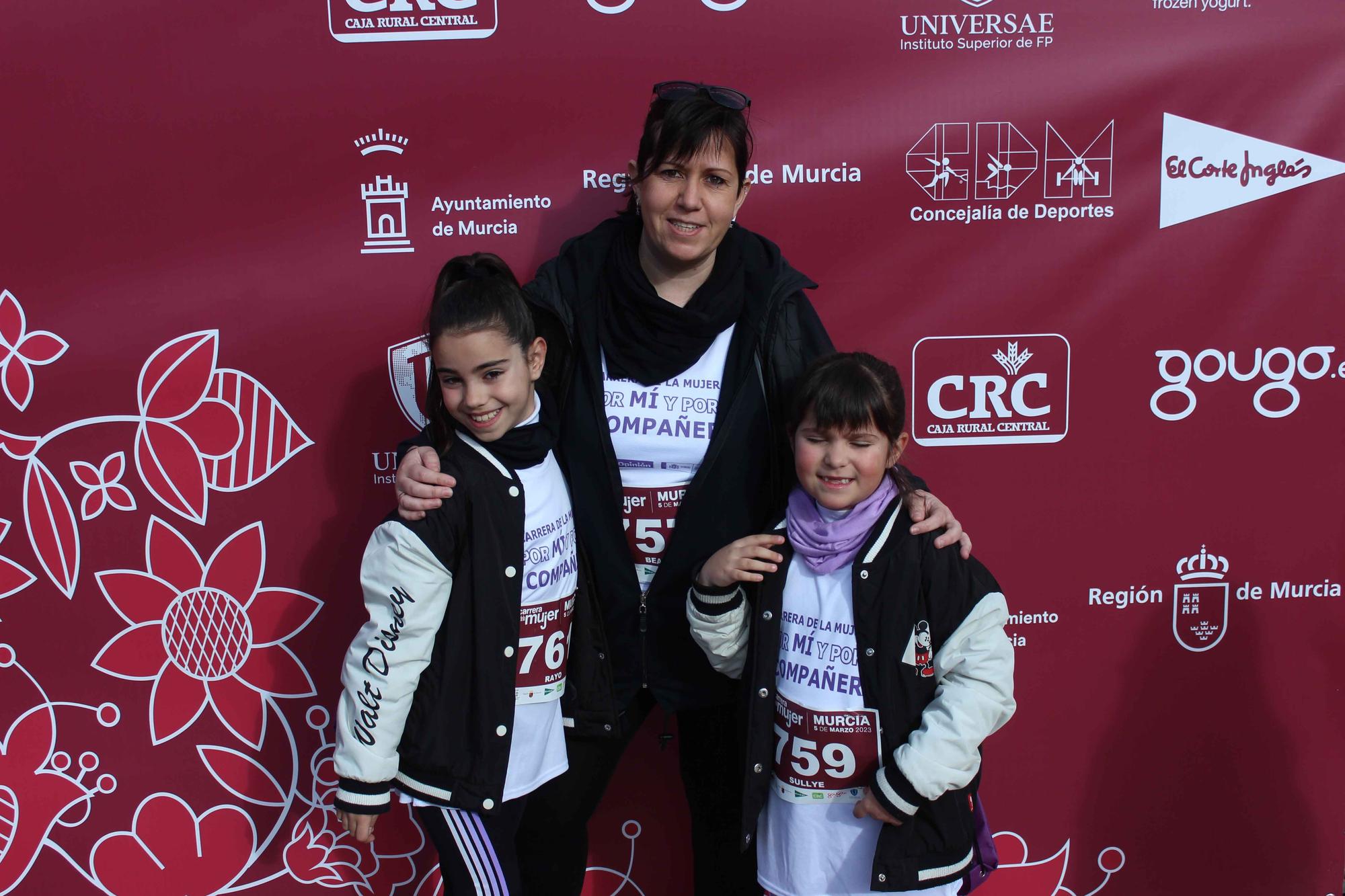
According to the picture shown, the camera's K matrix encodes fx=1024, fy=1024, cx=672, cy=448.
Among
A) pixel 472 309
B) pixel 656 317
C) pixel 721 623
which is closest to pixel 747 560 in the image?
pixel 721 623

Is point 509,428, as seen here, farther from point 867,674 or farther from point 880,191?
point 880,191

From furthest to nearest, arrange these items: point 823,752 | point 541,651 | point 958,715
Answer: point 541,651
point 823,752
point 958,715

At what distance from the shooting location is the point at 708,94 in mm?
1756

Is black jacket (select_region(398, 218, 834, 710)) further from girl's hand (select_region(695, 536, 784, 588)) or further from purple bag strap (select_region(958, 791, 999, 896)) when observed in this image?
purple bag strap (select_region(958, 791, 999, 896))

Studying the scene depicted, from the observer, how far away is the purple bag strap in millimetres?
1752

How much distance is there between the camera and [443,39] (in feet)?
7.09

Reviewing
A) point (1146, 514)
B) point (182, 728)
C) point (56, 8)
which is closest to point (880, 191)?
point (1146, 514)

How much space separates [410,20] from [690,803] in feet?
5.63

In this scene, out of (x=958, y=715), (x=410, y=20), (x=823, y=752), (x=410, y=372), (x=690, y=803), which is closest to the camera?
(x=958, y=715)

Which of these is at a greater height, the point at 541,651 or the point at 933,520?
the point at 933,520

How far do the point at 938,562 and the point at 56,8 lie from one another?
2086 mm

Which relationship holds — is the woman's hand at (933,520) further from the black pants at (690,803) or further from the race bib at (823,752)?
the black pants at (690,803)

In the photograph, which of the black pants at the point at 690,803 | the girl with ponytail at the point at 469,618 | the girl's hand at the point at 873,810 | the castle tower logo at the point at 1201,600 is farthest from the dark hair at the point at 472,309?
the castle tower logo at the point at 1201,600

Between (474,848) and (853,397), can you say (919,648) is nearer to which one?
(853,397)
